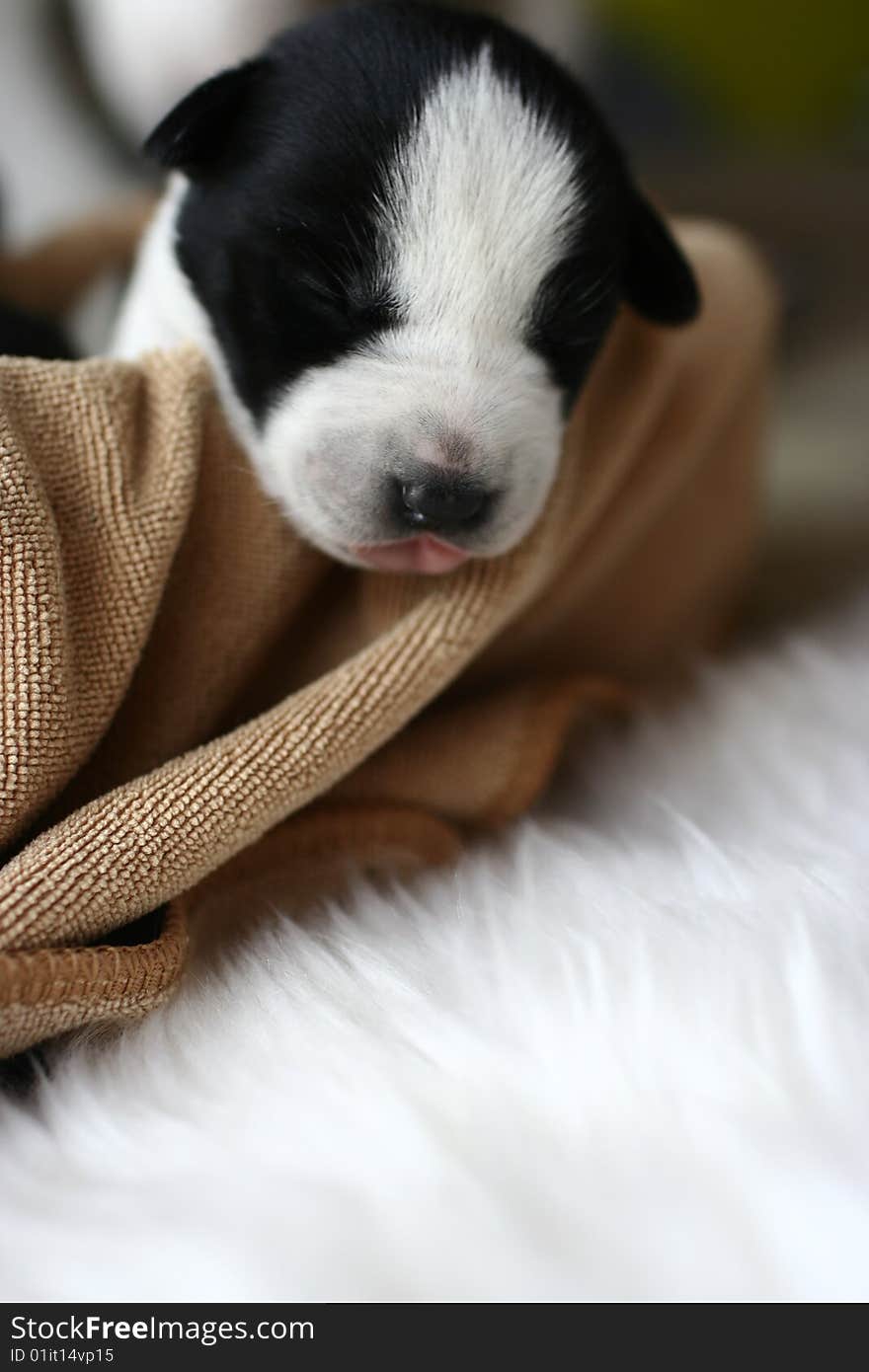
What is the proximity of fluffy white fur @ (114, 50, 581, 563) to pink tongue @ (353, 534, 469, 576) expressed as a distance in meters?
0.01

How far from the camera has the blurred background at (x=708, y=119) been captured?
1.37 meters

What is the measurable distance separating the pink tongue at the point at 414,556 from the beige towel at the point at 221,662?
19mm

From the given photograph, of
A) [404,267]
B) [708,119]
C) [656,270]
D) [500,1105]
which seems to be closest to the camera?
[500,1105]

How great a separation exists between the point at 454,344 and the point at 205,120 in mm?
204

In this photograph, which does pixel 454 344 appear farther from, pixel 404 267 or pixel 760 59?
pixel 760 59

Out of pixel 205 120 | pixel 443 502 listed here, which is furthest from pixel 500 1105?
pixel 205 120

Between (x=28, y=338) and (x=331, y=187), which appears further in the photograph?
(x=28, y=338)

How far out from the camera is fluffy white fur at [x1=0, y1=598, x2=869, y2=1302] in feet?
1.49

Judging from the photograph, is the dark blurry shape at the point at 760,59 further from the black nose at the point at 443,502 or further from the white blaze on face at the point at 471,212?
the black nose at the point at 443,502

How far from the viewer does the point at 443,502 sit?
0.61 m

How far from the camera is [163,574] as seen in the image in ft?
2.05

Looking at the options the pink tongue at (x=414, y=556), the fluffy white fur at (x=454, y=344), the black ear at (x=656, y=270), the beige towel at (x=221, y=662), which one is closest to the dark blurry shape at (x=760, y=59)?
the beige towel at (x=221, y=662)

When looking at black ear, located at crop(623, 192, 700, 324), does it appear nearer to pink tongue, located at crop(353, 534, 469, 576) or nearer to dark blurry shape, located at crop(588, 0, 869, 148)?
pink tongue, located at crop(353, 534, 469, 576)

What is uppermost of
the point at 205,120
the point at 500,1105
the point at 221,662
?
the point at 205,120
